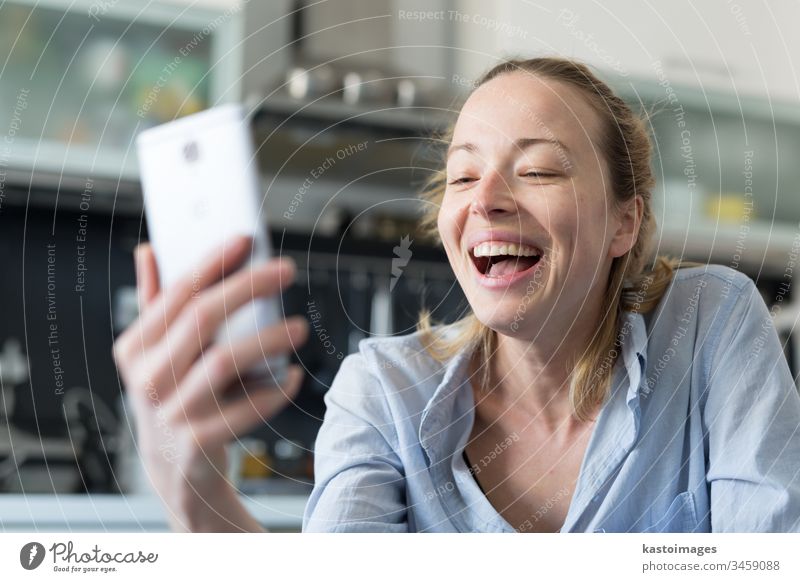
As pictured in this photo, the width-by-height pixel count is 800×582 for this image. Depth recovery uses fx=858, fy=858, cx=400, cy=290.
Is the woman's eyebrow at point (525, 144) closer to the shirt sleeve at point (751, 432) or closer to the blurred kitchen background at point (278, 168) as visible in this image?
the shirt sleeve at point (751, 432)

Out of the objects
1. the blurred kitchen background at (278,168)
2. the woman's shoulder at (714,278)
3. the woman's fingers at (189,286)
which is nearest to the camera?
the woman's fingers at (189,286)

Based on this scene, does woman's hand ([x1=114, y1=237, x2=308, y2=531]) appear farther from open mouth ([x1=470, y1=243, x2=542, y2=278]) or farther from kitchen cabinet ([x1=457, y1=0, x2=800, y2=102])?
kitchen cabinet ([x1=457, y1=0, x2=800, y2=102])

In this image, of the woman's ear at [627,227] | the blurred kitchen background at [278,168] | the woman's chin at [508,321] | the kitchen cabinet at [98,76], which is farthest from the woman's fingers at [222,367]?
the kitchen cabinet at [98,76]

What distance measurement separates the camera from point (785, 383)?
1.89 feet

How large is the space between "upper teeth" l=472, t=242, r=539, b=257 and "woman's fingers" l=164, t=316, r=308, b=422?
0.15m

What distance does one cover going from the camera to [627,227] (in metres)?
0.63

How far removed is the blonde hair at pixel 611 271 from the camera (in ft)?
1.98

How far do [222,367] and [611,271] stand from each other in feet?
0.96

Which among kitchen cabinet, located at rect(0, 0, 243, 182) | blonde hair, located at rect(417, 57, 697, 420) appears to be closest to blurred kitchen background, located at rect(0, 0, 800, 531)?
kitchen cabinet, located at rect(0, 0, 243, 182)

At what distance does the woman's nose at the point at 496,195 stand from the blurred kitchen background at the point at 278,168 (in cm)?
41

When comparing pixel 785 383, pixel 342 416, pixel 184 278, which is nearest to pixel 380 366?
pixel 342 416

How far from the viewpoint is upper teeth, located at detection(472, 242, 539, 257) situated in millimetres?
582
